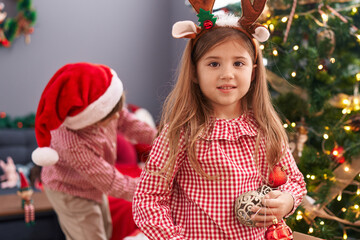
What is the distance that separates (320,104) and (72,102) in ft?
3.34

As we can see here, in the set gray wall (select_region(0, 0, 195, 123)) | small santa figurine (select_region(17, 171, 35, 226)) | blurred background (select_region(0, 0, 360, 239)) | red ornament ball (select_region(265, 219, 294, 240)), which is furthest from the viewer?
gray wall (select_region(0, 0, 195, 123))

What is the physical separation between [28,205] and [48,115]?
784mm

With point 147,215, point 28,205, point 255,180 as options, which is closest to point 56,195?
point 28,205

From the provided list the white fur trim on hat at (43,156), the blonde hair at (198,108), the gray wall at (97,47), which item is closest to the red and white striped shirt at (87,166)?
the white fur trim on hat at (43,156)

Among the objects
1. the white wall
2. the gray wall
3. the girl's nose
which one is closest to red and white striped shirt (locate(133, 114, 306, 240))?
the girl's nose

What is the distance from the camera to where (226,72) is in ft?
3.26

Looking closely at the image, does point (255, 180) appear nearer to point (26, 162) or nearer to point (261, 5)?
point (261, 5)

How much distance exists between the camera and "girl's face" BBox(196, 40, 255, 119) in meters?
1.01

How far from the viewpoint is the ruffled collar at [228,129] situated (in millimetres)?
1028

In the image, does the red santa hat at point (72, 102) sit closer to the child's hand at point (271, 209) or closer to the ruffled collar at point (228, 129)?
the ruffled collar at point (228, 129)

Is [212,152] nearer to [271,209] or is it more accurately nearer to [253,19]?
[271,209]

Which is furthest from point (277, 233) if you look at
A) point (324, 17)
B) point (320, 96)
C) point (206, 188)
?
point (324, 17)

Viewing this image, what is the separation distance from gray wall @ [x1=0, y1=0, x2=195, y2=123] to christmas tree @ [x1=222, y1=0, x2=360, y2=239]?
67.3 inches

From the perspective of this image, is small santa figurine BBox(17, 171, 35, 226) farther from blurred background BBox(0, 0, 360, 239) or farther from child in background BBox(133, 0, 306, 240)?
child in background BBox(133, 0, 306, 240)
